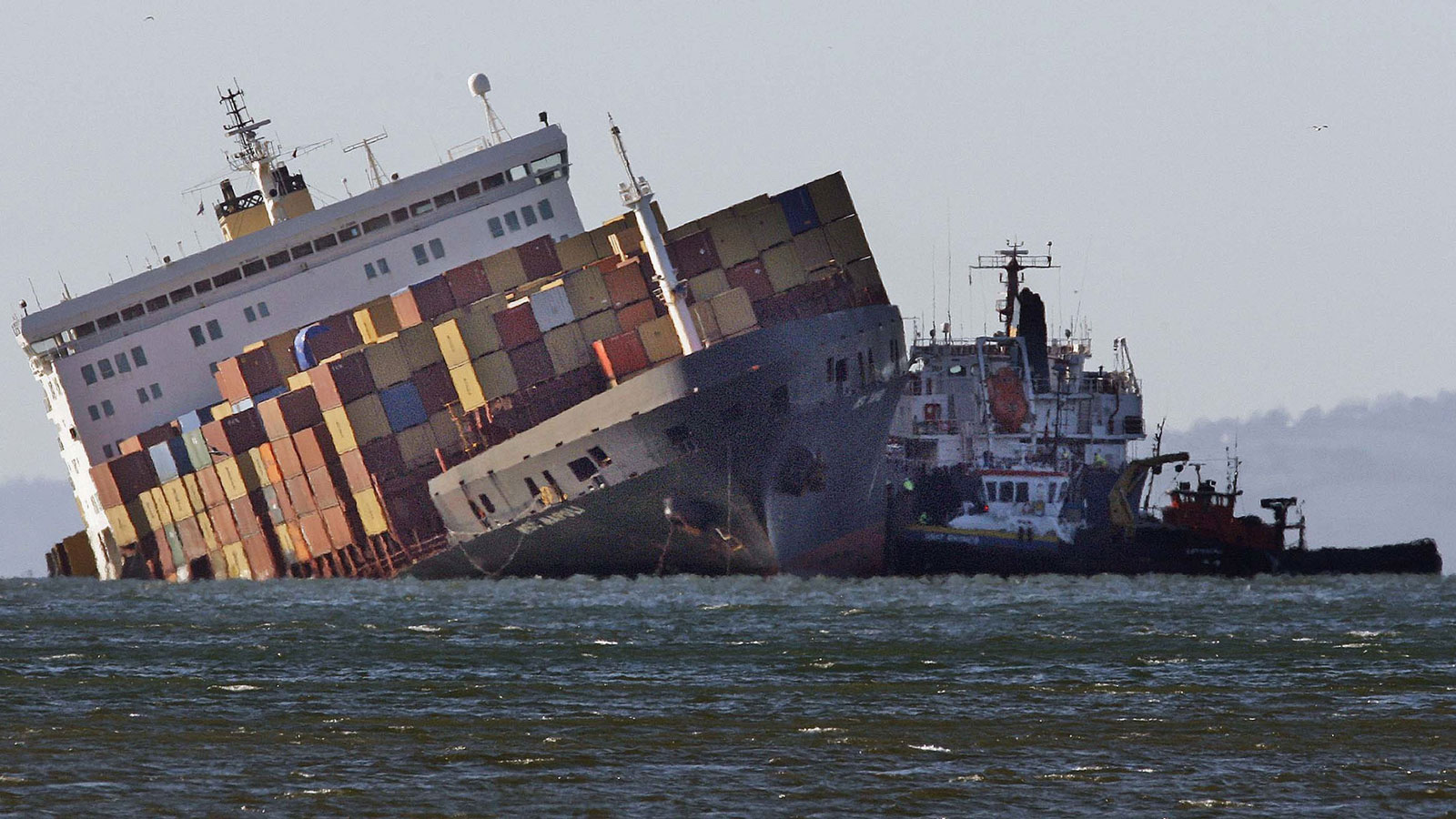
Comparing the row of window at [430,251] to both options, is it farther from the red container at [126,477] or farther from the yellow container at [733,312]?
the yellow container at [733,312]

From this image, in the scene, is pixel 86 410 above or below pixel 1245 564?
above

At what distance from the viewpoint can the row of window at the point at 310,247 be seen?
5756cm

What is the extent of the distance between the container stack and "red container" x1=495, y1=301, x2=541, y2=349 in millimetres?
41

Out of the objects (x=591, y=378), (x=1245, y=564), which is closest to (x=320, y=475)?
(x=591, y=378)

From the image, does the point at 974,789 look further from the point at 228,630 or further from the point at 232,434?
the point at 232,434

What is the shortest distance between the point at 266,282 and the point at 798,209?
17009 millimetres

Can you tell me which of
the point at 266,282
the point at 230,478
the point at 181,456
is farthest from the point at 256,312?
the point at 230,478

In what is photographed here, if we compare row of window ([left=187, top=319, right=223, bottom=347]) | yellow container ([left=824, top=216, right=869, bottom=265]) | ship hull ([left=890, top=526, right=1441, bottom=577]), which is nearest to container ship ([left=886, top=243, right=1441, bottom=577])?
ship hull ([left=890, top=526, right=1441, bottom=577])

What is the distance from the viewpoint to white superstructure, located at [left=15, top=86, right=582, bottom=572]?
5741 centimetres

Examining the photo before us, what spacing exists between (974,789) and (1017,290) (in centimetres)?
4196

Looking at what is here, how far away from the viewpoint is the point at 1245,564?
58.0m

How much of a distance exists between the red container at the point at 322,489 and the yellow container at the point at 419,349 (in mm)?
3732

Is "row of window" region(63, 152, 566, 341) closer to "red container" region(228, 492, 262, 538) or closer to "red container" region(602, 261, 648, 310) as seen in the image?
"red container" region(228, 492, 262, 538)

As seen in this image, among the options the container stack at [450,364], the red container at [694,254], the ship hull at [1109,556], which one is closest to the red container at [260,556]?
the container stack at [450,364]
